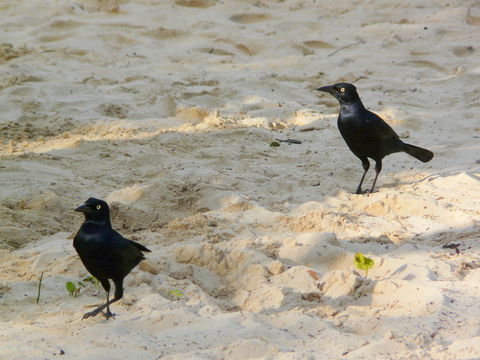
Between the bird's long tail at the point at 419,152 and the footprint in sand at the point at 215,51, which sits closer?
the bird's long tail at the point at 419,152

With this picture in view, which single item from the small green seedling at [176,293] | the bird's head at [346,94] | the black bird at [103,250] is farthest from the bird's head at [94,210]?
the bird's head at [346,94]

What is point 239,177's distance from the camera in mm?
5559

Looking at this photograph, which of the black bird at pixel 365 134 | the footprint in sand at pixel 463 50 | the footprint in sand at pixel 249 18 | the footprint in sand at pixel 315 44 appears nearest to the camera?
the black bird at pixel 365 134

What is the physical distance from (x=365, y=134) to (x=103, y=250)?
249cm

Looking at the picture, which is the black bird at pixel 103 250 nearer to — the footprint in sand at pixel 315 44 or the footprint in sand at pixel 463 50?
the footprint in sand at pixel 315 44

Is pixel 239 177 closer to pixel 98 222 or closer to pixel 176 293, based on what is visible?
pixel 176 293

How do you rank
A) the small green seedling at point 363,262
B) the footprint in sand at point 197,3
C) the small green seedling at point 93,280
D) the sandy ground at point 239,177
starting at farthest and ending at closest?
the footprint in sand at point 197,3 → the small green seedling at point 93,280 → the small green seedling at point 363,262 → the sandy ground at point 239,177

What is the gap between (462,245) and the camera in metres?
4.23

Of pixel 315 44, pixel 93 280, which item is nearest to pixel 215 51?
pixel 315 44

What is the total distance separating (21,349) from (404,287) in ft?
5.73

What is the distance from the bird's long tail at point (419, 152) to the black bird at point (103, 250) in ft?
8.50

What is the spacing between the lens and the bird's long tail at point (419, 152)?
5.57 metres

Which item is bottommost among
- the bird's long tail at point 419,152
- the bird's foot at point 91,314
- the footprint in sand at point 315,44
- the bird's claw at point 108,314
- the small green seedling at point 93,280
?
the footprint in sand at point 315,44

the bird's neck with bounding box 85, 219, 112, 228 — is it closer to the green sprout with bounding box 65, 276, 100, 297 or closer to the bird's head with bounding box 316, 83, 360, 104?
the green sprout with bounding box 65, 276, 100, 297
